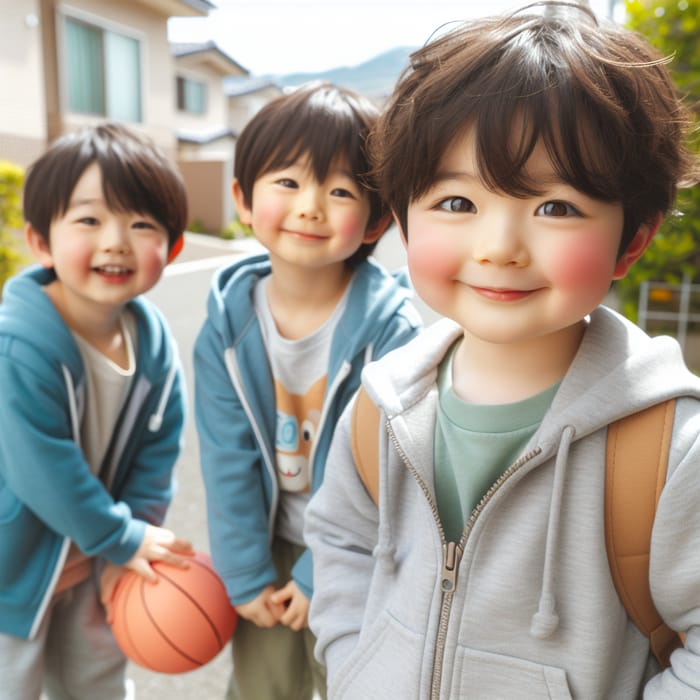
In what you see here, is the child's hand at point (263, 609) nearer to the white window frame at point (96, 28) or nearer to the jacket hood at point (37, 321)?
the jacket hood at point (37, 321)

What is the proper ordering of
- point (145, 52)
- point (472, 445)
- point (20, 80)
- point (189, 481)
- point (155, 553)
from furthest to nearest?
point (145, 52) → point (20, 80) → point (189, 481) → point (155, 553) → point (472, 445)

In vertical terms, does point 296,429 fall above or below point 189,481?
above

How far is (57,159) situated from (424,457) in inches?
49.6

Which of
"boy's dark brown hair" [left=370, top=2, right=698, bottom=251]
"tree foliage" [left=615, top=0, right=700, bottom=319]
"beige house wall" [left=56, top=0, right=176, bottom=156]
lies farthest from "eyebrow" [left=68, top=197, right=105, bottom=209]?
"beige house wall" [left=56, top=0, right=176, bottom=156]

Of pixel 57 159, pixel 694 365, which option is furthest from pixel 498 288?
pixel 694 365

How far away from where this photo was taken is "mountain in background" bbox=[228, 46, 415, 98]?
1.30 m

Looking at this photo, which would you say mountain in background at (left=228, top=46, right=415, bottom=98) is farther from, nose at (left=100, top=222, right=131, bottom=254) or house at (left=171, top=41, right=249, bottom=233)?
house at (left=171, top=41, right=249, bottom=233)

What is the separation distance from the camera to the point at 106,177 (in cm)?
184

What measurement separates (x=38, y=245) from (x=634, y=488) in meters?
1.58

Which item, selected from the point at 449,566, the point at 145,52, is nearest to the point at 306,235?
the point at 449,566

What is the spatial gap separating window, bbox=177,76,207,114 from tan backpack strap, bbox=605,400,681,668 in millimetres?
19629

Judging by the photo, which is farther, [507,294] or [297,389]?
[297,389]

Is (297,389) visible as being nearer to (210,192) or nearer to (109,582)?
(109,582)

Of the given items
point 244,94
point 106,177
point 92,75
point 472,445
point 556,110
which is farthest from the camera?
point 244,94
